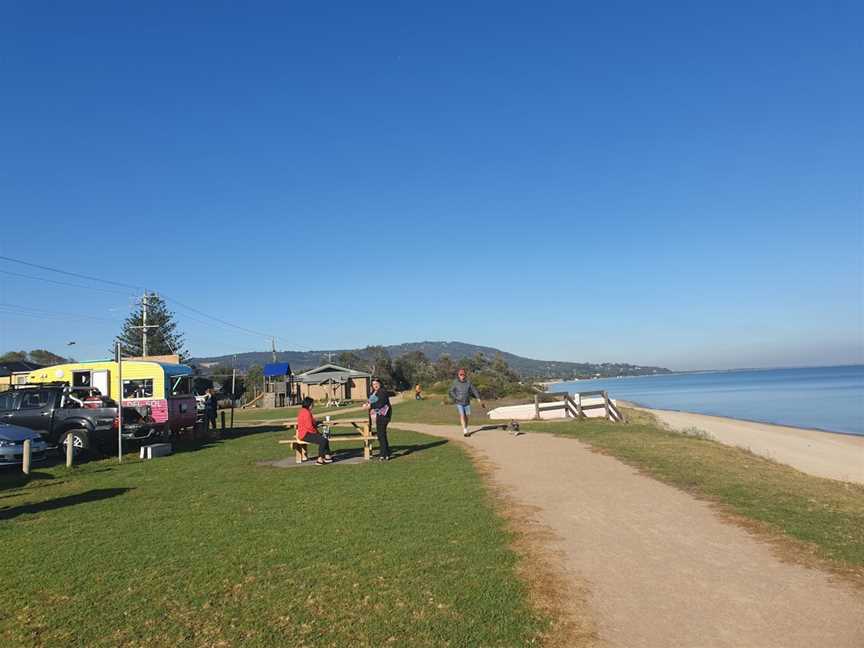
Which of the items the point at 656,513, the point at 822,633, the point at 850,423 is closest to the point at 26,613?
the point at 822,633

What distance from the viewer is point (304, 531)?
707cm

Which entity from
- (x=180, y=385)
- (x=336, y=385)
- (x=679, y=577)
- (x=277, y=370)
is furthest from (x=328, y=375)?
(x=679, y=577)

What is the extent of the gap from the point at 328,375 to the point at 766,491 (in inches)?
1863

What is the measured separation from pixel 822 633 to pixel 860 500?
5573mm

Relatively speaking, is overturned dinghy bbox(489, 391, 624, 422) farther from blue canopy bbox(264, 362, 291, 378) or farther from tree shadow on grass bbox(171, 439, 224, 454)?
blue canopy bbox(264, 362, 291, 378)

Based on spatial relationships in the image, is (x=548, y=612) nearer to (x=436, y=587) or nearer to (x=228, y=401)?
(x=436, y=587)

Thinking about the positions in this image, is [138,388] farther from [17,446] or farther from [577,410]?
[577,410]

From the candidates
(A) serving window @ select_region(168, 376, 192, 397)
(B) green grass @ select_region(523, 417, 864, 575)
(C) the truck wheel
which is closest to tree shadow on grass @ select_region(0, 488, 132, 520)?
(C) the truck wheel

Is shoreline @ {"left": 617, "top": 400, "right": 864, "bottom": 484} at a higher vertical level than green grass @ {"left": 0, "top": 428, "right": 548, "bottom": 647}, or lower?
lower

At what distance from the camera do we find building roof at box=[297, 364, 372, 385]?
172 feet

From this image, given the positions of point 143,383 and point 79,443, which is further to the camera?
point 143,383

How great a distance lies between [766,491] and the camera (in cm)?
906

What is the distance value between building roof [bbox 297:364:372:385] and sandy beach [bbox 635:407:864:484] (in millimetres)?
28056

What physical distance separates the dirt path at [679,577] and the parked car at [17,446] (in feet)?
32.9
